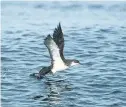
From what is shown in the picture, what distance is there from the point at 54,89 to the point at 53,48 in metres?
1.16

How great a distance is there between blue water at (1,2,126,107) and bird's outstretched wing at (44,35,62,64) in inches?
31.5

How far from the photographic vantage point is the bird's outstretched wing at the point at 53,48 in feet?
41.7

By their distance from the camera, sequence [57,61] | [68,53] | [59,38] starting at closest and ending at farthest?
[57,61] → [59,38] → [68,53]

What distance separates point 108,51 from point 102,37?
3080 mm

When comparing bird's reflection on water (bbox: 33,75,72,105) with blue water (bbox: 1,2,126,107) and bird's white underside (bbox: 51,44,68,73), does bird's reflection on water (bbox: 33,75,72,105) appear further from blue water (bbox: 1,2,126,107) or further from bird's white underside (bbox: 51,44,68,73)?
bird's white underside (bbox: 51,44,68,73)

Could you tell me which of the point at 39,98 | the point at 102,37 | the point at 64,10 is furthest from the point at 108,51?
the point at 64,10

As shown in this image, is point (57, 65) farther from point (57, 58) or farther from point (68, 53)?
point (68, 53)

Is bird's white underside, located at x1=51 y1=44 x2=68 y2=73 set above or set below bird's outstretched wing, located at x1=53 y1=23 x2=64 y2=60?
below

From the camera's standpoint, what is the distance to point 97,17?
25.4 meters

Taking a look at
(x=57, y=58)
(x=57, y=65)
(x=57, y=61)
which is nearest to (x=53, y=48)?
(x=57, y=58)

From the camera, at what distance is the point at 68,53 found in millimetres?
18438

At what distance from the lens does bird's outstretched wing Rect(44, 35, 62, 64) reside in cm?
1270

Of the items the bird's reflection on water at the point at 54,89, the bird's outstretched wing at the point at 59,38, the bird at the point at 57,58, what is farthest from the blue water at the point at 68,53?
the bird's outstretched wing at the point at 59,38

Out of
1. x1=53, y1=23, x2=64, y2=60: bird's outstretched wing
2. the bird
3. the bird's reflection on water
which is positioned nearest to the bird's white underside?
the bird
